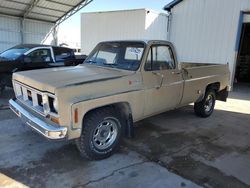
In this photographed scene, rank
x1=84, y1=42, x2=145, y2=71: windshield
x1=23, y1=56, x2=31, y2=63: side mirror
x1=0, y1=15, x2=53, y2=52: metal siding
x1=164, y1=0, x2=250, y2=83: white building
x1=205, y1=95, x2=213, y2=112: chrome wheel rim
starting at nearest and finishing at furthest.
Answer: x1=84, y1=42, x2=145, y2=71: windshield → x1=205, y1=95, x2=213, y2=112: chrome wheel rim → x1=23, y1=56, x2=31, y2=63: side mirror → x1=164, y1=0, x2=250, y2=83: white building → x1=0, y1=15, x2=53, y2=52: metal siding

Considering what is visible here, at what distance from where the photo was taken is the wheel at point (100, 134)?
3.54 metres

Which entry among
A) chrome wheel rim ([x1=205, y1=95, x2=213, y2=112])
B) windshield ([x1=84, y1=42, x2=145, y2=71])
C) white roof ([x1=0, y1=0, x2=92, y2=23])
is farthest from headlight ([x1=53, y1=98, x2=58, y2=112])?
white roof ([x1=0, y1=0, x2=92, y2=23])

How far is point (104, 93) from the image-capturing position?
3.57 m

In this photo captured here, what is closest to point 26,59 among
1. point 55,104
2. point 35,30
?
point 55,104

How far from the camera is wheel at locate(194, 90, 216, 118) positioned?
20.6 feet

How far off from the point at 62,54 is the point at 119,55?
4.80m

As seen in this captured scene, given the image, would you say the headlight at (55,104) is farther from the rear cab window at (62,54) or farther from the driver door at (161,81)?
the rear cab window at (62,54)

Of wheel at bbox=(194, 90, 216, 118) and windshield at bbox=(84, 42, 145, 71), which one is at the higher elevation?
windshield at bbox=(84, 42, 145, 71)

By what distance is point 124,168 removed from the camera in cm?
364

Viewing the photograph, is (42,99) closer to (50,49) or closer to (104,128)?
(104,128)

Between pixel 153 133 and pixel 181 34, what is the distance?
353 inches

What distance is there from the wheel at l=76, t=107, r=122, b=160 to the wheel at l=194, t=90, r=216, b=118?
121 inches

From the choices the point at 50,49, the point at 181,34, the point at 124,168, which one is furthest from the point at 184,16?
the point at 124,168

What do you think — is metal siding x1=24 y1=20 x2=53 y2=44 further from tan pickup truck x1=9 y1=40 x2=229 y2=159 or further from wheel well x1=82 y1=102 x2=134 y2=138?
wheel well x1=82 y1=102 x2=134 y2=138
